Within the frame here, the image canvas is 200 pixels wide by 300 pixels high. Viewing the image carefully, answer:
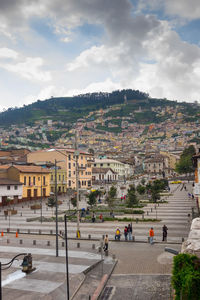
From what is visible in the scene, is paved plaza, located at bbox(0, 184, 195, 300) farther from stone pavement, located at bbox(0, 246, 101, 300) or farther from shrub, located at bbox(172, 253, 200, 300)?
shrub, located at bbox(172, 253, 200, 300)

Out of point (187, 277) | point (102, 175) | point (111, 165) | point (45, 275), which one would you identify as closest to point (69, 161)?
point (102, 175)

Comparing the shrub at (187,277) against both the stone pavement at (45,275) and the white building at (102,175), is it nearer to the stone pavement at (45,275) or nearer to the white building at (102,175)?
the stone pavement at (45,275)

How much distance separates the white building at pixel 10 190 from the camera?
174 feet

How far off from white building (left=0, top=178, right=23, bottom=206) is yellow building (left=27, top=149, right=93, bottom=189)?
19.8m

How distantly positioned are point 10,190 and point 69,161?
2588cm

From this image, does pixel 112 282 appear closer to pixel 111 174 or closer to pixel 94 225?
pixel 94 225

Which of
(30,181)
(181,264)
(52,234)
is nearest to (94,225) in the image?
(52,234)

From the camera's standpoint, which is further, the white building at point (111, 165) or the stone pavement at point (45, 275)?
the white building at point (111, 165)

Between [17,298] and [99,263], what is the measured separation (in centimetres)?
638

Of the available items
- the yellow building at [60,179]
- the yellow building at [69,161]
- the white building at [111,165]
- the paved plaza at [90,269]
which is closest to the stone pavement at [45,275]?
the paved plaza at [90,269]

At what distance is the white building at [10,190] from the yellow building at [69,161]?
65.1 feet

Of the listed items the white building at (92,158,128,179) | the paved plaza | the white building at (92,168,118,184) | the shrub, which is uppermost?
the white building at (92,158,128,179)

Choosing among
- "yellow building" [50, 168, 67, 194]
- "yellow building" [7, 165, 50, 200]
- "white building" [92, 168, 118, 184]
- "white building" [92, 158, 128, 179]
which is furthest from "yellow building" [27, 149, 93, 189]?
"white building" [92, 158, 128, 179]

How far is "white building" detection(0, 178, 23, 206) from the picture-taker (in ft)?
174
